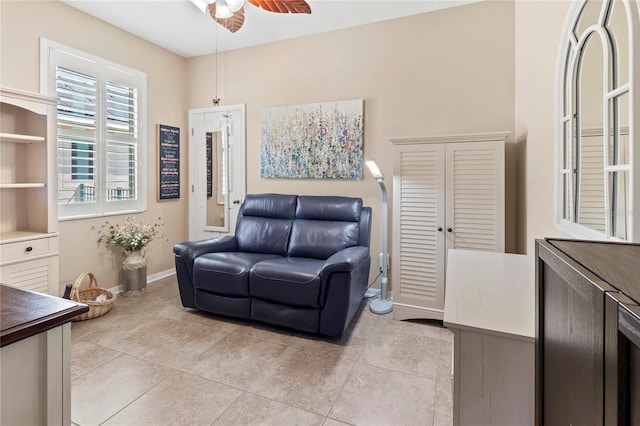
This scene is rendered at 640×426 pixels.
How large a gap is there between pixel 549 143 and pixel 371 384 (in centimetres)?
176

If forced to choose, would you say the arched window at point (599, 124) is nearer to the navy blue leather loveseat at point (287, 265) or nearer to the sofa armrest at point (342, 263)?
the sofa armrest at point (342, 263)

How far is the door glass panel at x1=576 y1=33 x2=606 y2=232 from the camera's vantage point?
1162 mm

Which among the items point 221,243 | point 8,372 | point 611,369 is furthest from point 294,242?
point 611,369

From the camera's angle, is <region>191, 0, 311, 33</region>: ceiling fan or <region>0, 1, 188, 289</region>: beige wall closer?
<region>191, 0, 311, 33</region>: ceiling fan

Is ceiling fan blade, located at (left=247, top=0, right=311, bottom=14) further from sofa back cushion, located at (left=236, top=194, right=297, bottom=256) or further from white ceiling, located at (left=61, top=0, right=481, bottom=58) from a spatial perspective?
sofa back cushion, located at (left=236, top=194, right=297, bottom=256)

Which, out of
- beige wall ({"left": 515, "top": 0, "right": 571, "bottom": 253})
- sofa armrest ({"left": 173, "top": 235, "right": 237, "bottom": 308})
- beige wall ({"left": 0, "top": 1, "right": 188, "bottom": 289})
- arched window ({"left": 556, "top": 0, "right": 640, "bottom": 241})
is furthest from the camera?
sofa armrest ({"left": 173, "top": 235, "right": 237, "bottom": 308})

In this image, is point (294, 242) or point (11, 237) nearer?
point (11, 237)

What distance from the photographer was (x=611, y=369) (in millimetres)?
347

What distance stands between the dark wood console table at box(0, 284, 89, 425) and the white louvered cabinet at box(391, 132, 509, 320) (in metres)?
2.34

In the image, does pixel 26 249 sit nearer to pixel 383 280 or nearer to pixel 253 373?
pixel 253 373

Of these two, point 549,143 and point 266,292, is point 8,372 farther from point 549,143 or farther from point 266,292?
point 549,143

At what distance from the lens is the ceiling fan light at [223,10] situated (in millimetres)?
2320

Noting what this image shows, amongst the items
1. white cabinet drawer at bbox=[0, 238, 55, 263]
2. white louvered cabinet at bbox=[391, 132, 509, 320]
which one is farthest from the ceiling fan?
white cabinet drawer at bbox=[0, 238, 55, 263]

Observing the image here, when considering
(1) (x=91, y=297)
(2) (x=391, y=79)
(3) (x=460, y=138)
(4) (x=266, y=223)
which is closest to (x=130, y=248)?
(1) (x=91, y=297)
